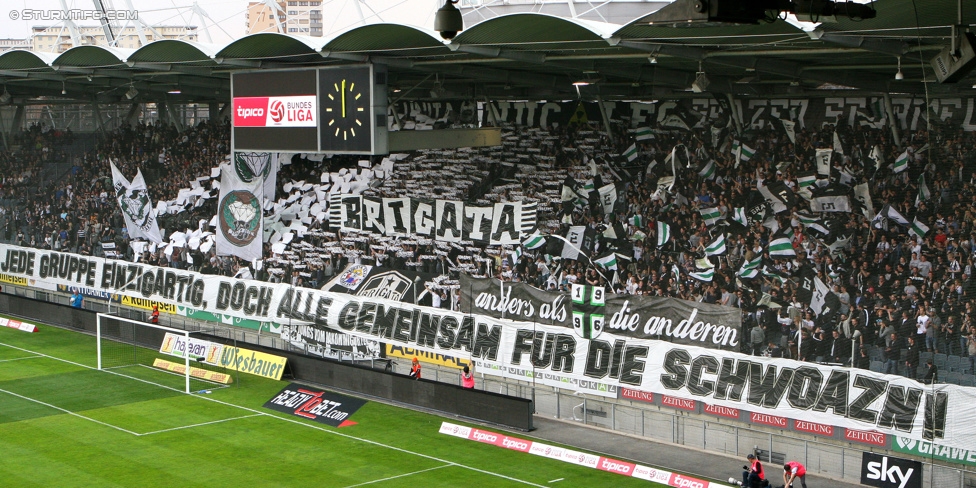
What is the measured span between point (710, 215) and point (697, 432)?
7407 millimetres

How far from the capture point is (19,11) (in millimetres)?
41031

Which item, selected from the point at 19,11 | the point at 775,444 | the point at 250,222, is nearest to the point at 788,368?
the point at 775,444

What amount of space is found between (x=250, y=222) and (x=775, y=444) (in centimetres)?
2154

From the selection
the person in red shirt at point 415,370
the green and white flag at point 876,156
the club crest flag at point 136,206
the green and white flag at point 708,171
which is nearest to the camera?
the green and white flag at point 876,156

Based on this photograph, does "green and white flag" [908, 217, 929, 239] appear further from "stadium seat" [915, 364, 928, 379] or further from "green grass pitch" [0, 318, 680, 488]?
"green grass pitch" [0, 318, 680, 488]

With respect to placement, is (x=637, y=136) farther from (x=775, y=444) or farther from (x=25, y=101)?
(x=25, y=101)

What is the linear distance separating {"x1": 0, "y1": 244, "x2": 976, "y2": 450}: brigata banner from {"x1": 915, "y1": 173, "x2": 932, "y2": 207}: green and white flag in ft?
15.7

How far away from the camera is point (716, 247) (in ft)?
89.7

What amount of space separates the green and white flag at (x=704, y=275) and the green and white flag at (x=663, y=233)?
74.0 inches

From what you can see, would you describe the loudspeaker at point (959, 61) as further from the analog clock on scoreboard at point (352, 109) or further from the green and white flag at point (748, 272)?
the analog clock on scoreboard at point (352, 109)

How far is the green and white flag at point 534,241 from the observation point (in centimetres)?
3155

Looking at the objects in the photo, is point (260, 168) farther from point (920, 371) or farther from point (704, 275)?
point (920, 371)

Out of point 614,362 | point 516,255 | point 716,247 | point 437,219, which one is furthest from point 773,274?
point 437,219

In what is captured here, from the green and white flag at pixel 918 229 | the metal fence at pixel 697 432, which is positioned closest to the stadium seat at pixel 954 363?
the metal fence at pixel 697 432
